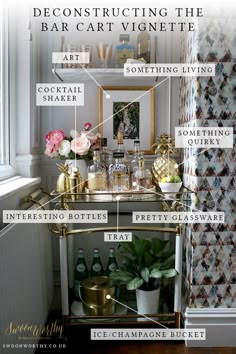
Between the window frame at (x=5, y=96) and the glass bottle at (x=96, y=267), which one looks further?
the glass bottle at (x=96, y=267)

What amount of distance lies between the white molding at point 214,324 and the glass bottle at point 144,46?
135cm

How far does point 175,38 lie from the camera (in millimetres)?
2102

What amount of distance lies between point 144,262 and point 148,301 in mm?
198

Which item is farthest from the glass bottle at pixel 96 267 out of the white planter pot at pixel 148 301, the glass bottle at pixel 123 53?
the glass bottle at pixel 123 53

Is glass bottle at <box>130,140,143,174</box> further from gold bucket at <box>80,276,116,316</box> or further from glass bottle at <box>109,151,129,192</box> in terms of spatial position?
gold bucket at <box>80,276,116,316</box>

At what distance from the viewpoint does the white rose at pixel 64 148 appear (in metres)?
1.93

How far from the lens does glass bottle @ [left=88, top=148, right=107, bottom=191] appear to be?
1879 millimetres

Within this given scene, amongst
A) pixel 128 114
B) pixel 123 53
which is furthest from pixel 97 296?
pixel 123 53

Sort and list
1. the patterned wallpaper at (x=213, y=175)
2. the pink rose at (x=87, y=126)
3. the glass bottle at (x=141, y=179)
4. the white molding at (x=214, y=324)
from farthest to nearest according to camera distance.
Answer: the pink rose at (x=87, y=126) → the glass bottle at (x=141, y=179) → the white molding at (x=214, y=324) → the patterned wallpaper at (x=213, y=175)

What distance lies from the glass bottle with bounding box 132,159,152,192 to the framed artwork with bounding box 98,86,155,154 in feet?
0.73

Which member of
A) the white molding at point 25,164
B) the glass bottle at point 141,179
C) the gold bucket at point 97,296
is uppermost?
the white molding at point 25,164

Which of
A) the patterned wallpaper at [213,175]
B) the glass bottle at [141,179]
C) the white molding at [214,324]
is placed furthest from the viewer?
the glass bottle at [141,179]

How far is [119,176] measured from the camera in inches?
74.8

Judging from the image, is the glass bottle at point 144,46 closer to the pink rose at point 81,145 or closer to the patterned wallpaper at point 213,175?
the patterned wallpaper at point 213,175
